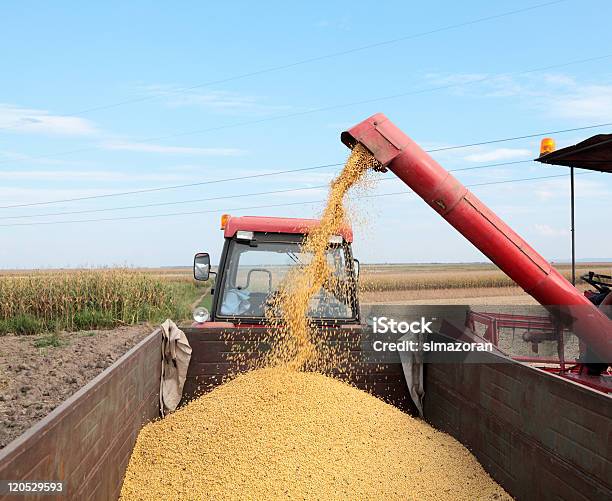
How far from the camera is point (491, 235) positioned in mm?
4469

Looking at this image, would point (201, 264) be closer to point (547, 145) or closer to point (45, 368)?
point (547, 145)

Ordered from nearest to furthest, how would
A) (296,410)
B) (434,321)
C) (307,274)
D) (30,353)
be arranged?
(296,410) → (307,274) → (434,321) → (30,353)

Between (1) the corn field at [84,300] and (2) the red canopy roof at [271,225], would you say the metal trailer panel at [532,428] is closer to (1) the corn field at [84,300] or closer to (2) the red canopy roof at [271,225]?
(2) the red canopy roof at [271,225]

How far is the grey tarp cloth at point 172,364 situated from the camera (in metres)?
4.57

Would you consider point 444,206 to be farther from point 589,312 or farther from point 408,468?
point 408,468

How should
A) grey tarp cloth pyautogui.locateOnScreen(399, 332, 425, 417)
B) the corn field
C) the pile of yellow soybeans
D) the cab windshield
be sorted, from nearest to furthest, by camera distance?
the pile of yellow soybeans → grey tarp cloth pyautogui.locateOnScreen(399, 332, 425, 417) → the cab windshield → the corn field

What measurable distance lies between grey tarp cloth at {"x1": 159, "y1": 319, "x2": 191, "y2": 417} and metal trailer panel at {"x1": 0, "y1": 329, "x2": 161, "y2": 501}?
36 centimetres

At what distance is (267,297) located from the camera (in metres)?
5.12

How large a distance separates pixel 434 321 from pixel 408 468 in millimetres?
1858

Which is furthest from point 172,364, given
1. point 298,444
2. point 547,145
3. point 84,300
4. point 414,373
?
point 84,300

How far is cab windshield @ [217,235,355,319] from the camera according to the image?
5043mm

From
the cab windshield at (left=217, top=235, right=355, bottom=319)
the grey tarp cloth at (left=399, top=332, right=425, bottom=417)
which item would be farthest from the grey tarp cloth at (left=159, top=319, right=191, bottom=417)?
the grey tarp cloth at (left=399, top=332, right=425, bottom=417)

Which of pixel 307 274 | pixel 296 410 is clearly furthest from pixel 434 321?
pixel 296 410

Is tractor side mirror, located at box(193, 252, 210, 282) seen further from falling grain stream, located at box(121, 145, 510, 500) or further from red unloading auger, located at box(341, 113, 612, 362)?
red unloading auger, located at box(341, 113, 612, 362)
